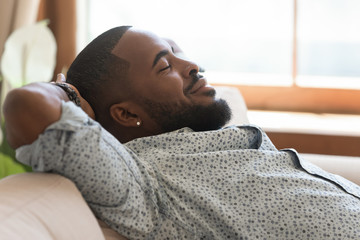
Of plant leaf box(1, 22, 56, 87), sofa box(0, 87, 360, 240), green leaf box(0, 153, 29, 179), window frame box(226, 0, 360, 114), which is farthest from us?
window frame box(226, 0, 360, 114)

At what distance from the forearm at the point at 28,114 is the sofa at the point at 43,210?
3.0 inches

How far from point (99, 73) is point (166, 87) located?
16 centimetres

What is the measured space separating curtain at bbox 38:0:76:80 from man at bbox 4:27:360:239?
1.23 m

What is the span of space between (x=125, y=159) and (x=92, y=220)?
0.46 feet

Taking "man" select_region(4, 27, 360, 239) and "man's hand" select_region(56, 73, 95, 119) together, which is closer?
"man" select_region(4, 27, 360, 239)

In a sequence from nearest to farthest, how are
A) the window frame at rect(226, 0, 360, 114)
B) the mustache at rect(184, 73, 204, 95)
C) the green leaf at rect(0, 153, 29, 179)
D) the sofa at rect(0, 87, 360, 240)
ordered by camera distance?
1. the sofa at rect(0, 87, 360, 240)
2. the mustache at rect(184, 73, 204, 95)
3. the green leaf at rect(0, 153, 29, 179)
4. the window frame at rect(226, 0, 360, 114)

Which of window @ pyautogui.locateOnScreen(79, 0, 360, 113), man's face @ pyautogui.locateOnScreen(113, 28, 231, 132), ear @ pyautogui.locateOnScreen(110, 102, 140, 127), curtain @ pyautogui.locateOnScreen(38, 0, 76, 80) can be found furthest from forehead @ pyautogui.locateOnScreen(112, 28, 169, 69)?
window @ pyautogui.locateOnScreen(79, 0, 360, 113)

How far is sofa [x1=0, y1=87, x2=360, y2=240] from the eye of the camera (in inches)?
34.1

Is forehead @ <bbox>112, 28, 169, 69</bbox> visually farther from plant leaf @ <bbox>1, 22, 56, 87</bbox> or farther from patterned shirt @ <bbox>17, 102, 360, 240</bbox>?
plant leaf @ <bbox>1, 22, 56, 87</bbox>

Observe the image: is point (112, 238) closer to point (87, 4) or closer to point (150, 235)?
point (150, 235)

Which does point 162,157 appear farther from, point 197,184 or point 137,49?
point 137,49

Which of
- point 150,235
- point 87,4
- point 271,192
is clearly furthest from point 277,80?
point 150,235

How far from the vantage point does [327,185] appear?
131 cm

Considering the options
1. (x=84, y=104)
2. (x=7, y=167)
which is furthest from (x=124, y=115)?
(x=7, y=167)
